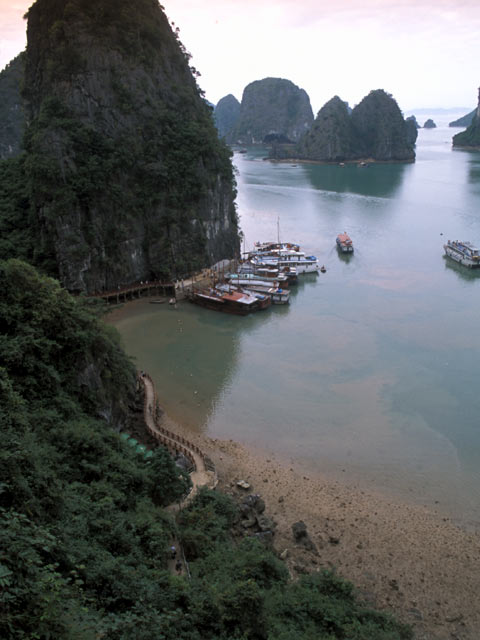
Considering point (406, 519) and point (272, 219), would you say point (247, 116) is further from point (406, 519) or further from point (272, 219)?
point (406, 519)

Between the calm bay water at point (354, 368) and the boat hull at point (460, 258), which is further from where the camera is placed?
the boat hull at point (460, 258)

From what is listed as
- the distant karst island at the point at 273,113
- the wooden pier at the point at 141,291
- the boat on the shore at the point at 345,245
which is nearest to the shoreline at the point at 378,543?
the wooden pier at the point at 141,291

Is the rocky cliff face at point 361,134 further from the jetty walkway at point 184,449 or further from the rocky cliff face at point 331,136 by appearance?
the jetty walkway at point 184,449

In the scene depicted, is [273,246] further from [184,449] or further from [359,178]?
[359,178]

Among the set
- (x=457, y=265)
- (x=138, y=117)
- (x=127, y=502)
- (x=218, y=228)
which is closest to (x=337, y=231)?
(x=457, y=265)

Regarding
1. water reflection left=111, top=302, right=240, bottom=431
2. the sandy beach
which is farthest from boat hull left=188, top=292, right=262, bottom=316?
the sandy beach

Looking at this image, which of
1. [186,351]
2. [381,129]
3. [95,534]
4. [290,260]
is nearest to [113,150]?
[186,351]

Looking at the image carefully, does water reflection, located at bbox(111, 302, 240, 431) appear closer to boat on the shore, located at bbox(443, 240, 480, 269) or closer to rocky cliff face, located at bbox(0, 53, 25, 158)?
boat on the shore, located at bbox(443, 240, 480, 269)
